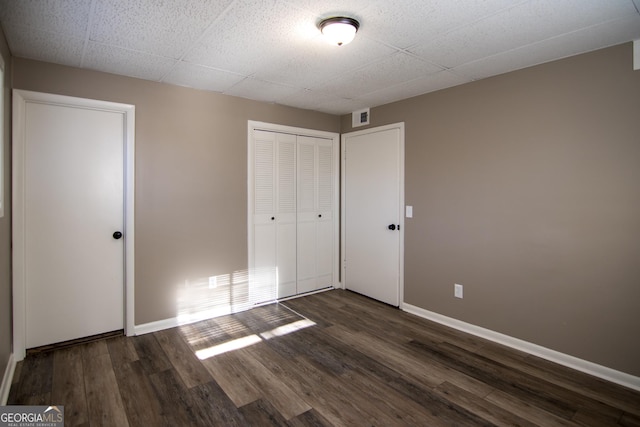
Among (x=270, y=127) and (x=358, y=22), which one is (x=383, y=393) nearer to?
(x=358, y=22)

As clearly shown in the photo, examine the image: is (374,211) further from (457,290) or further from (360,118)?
(457,290)

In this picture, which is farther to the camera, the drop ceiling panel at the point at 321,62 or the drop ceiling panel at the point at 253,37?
the drop ceiling panel at the point at 321,62

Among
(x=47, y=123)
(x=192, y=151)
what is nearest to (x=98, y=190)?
(x=47, y=123)

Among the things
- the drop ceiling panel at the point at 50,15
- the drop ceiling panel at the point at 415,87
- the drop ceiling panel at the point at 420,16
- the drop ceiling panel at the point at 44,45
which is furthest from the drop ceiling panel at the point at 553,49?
the drop ceiling panel at the point at 44,45

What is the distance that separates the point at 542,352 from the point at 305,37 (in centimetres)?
313

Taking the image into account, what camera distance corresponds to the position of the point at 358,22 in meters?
2.11

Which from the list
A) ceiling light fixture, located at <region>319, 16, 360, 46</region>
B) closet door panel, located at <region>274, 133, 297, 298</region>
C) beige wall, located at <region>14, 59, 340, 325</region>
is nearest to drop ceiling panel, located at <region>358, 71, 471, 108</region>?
closet door panel, located at <region>274, 133, 297, 298</region>

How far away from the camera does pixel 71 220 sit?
2.91 m

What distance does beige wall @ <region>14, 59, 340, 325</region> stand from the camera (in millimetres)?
3123

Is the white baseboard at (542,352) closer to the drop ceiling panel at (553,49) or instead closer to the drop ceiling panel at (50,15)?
the drop ceiling panel at (553,49)

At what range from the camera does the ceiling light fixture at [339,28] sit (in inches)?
80.8

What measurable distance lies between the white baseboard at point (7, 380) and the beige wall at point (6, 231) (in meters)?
0.06

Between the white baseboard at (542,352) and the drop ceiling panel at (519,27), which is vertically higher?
the drop ceiling panel at (519,27)

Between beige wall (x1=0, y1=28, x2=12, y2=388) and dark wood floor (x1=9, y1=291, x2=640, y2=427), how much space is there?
0.29m
